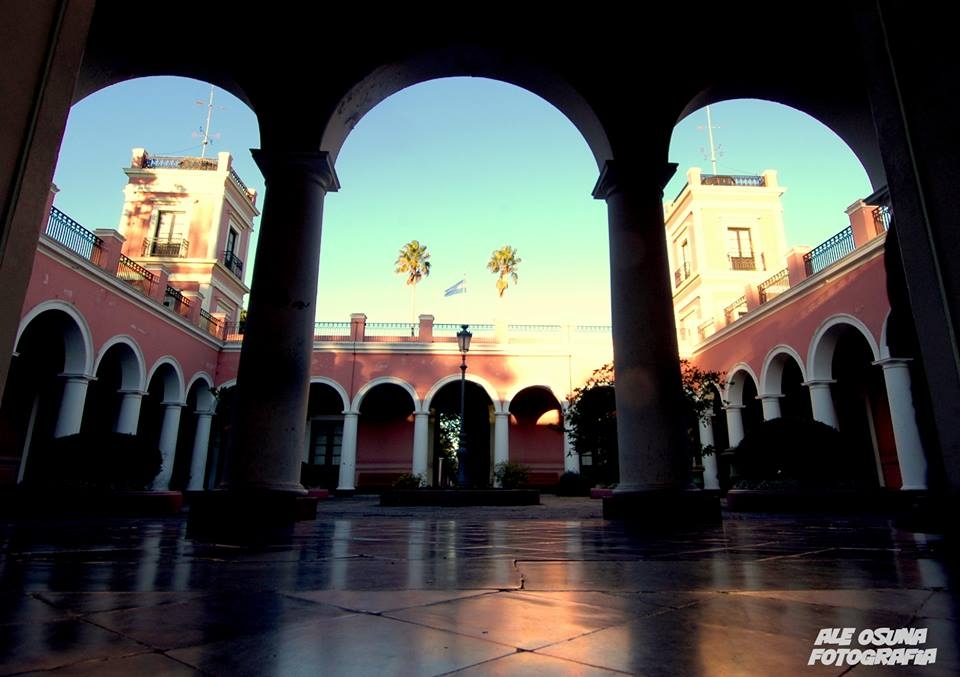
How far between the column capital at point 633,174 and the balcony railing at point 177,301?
1620 centimetres

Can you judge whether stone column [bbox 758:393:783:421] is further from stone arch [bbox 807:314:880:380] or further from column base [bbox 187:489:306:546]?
column base [bbox 187:489:306:546]

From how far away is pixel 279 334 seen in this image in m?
4.73

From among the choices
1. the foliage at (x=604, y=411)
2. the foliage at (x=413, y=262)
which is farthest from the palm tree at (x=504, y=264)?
the foliage at (x=604, y=411)

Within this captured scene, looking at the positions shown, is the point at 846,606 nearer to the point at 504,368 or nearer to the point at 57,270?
the point at 57,270

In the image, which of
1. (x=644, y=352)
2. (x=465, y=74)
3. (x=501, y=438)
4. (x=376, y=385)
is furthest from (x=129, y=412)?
(x=644, y=352)

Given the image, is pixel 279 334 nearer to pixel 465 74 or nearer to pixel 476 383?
pixel 465 74

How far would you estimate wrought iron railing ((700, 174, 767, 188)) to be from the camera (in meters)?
24.0

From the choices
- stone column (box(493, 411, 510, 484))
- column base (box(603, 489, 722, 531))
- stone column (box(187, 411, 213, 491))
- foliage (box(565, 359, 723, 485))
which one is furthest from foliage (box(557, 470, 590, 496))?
column base (box(603, 489, 722, 531))

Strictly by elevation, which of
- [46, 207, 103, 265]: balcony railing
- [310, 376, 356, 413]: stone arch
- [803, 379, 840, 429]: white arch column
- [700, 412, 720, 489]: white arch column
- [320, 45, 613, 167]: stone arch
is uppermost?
[46, 207, 103, 265]: balcony railing

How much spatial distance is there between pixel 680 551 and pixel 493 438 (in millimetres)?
20145

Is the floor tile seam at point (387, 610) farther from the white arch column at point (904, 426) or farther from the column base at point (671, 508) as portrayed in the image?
the white arch column at point (904, 426)

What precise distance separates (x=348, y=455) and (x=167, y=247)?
11.4 meters

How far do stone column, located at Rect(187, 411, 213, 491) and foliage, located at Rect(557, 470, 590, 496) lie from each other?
468 inches

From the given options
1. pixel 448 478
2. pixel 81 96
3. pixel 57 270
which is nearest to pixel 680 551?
pixel 81 96
